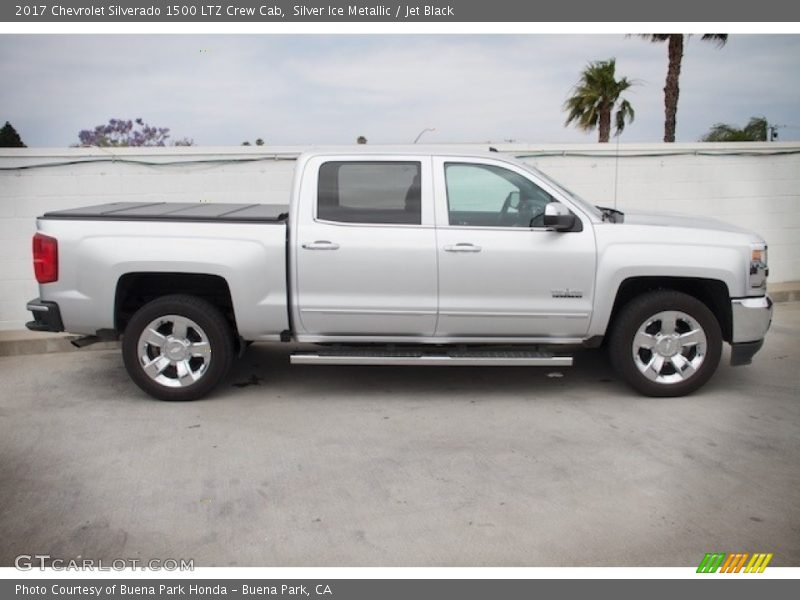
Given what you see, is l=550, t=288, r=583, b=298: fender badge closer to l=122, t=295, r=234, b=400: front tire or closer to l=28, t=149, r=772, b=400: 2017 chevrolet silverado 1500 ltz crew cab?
l=28, t=149, r=772, b=400: 2017 chevrolet silverado 1500 ltz crew cab

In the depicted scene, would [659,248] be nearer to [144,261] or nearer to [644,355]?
[644,355]

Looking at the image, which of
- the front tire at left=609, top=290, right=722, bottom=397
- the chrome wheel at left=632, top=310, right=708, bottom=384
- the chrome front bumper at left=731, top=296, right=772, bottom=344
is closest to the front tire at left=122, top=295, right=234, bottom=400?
the front tire at left=609, top=290, right=722, bottom=397

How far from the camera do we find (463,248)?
585 cm

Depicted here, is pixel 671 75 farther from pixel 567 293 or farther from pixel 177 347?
pixel 177 347

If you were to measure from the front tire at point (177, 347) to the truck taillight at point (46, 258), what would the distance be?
0.69 metres

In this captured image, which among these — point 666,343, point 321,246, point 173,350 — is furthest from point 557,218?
point 173,350

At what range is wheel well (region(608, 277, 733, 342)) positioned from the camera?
6102 millimetres

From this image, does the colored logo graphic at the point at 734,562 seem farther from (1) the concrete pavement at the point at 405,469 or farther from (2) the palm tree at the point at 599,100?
(2) the palm tree at the point at 599,100

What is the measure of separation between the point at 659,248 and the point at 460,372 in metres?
2.08

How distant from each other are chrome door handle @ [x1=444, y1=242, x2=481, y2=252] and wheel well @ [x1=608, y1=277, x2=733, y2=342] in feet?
4.06

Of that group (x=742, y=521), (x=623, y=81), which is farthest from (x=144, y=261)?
(x=623, y=81)

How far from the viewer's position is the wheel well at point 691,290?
6102 mm

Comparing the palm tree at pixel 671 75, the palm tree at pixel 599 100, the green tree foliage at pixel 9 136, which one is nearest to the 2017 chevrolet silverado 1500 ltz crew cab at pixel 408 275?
the green tree foliage at pixel 9 136

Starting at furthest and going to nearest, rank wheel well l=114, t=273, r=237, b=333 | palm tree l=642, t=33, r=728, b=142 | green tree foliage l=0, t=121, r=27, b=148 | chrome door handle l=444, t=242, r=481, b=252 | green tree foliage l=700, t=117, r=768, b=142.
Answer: palm tree l=642, t=33, r=728, b=142, green tree foliage l=700, t=117, r=768, b=142, green tree foliage l=0, t=121, r=27, b=148, wheel well l=114, t=273, r=237, b=333, chrome door handle l=444, t=242, r=481, b=252
